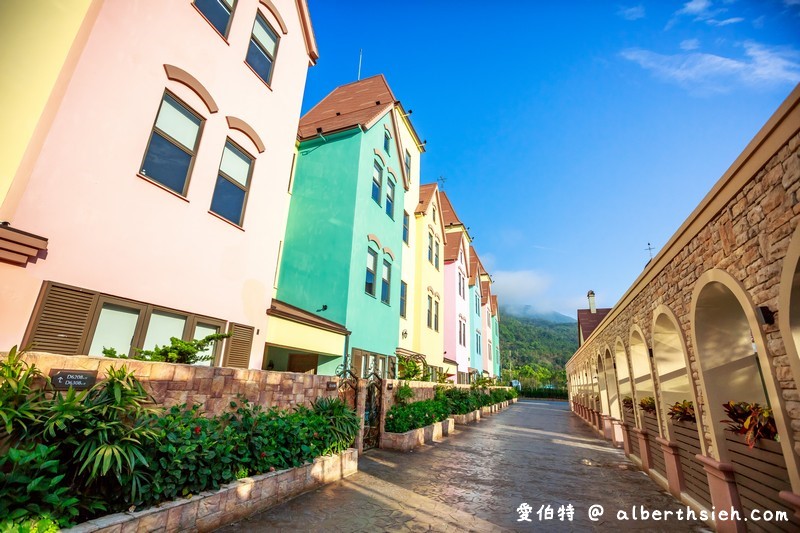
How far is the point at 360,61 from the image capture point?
67.8 feet

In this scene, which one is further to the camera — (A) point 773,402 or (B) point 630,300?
(B) point 630,300

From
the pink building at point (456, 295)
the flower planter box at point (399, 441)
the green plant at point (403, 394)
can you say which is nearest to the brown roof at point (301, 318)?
the green plant at point (403, 394)

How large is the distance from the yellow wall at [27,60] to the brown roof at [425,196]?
55.2 feet

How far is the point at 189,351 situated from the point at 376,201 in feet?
34.9

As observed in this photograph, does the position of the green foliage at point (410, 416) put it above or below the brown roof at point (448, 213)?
below

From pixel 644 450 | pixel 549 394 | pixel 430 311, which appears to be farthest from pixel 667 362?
pixel 549 394

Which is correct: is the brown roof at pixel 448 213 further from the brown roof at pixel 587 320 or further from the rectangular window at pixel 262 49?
the rectangular window at pixel 262 49

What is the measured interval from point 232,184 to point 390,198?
368 inches

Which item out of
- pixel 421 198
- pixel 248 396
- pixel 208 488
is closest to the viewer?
pixel 208 488

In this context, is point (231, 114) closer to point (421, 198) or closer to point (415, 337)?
point (415, 337)

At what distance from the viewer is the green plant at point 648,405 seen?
29.5 feet

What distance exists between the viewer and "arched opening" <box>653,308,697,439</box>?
25.8ft

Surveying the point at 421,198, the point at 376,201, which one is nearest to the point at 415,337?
the point at 376,201

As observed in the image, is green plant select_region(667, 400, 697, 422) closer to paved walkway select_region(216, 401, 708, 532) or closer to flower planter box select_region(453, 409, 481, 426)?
paved walkway select_region(216, 401, 708, 532)
